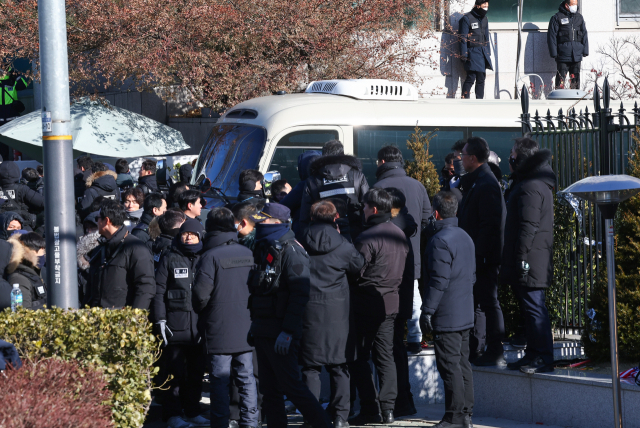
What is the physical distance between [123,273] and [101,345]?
1862 millimetres

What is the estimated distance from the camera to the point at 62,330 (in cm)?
498

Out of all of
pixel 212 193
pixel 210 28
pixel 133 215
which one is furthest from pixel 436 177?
pixel 210 28

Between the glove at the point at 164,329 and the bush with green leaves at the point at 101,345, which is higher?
the bush with green leaves at the point at 101,345

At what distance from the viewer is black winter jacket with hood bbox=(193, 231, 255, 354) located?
6277mm

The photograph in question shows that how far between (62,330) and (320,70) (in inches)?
442

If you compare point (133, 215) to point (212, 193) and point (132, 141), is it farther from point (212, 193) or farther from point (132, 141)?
point (132, 141)

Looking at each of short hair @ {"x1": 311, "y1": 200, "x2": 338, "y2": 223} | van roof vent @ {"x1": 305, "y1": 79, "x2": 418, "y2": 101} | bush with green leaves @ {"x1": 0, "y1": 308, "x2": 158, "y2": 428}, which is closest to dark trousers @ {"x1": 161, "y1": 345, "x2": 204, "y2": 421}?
short hair @ {"x1": 311, "y1": 200, "x2": 338, "y2": 223}

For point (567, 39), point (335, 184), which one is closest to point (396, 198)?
point (335, 184)

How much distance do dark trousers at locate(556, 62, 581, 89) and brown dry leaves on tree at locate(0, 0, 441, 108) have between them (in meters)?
4.04

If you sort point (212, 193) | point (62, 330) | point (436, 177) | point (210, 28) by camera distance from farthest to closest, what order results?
point (210, 28) < point (212, 193) < point (436, 177) < point (62, 330)

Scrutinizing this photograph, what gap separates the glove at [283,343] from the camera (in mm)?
5578

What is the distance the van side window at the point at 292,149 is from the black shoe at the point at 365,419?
4189 millimetres

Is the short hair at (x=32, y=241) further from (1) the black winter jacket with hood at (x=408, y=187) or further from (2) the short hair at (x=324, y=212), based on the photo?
(1) the black winter jacket with hood at (x=408, y=187)

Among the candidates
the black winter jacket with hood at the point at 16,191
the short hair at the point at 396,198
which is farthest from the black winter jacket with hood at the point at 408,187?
the black winter jacket with hood at the point at 16,191
